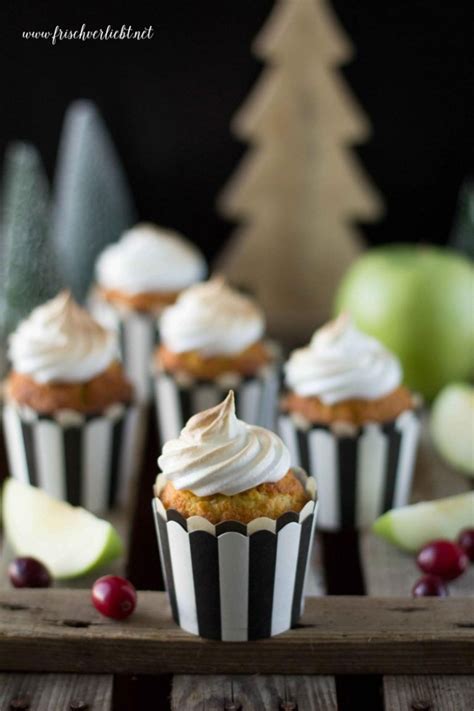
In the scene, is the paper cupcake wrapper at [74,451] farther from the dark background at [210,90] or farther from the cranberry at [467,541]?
the dark background at [210,90]

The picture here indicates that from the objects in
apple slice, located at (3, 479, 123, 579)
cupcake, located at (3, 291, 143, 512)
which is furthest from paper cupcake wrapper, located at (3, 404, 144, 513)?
apple slice, located at (3, 479, 123, 579)

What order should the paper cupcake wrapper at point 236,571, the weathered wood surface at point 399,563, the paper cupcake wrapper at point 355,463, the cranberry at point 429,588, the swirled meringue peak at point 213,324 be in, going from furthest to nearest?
the swirled meringue peak at point 213,324, the paper cupcake wrapper at point 355,463, the weathered wood surface at point 399,563, the cranberry at point 429,588, the paper cupcake wrapper at point 236,571

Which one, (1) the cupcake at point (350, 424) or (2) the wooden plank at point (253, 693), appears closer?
(2) the wooden plank at point (253, 693)

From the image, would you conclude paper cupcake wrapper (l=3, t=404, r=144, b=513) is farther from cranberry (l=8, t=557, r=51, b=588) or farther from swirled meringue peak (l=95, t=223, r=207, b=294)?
swirled meringue peak (l=95, t=223, r=207, b=294)

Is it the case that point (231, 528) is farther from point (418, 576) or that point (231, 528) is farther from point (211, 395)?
point (211, 395)

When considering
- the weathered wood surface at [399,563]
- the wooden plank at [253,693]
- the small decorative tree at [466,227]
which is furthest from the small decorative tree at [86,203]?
the wooden plank at [253,693]

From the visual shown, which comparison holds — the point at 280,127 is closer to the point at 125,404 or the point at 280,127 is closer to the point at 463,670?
the point at 125,404

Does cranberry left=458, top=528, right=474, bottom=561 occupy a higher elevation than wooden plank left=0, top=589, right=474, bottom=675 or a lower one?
lower
